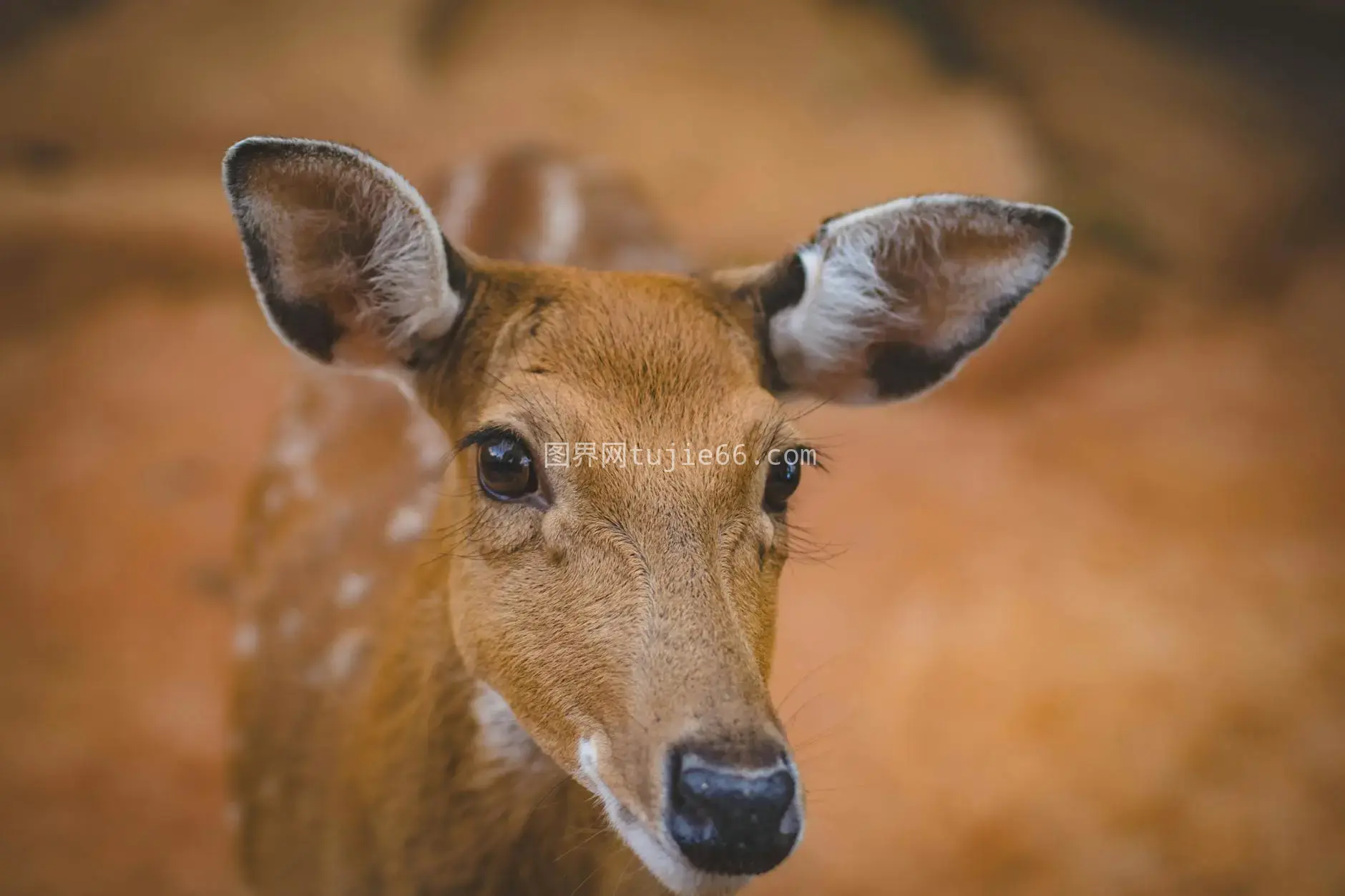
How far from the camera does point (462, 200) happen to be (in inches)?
183

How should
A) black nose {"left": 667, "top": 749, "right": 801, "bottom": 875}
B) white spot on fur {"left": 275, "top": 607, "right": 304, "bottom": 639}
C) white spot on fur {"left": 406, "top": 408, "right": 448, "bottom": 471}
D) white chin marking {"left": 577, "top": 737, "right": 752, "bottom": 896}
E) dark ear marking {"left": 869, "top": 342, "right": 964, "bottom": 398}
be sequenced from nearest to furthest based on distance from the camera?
black nose {"left": 667, "top": 749, "right": 801, "bottom": 875} < white chin marking {"left": 577, "top": 737, "right": 752, "bottom": 896} < dark ear marking {"left": 869, "top": 342, "right": 964, "bottom": 398} < white spot on fur {"left": 275, "top": 607, "right": 304, "bottom": 639} < white spot on fur {"left": 406, "top": 408, "right": 448, "bottom": 471}

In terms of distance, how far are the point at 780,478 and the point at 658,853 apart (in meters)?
0.82

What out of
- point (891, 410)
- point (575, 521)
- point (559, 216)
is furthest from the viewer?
point (891, 410)

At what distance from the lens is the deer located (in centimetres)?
190

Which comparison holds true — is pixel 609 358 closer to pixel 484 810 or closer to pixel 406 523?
pixel 484 810

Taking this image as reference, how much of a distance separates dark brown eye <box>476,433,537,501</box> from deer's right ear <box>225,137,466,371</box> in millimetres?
372

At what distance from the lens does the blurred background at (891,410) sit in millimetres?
4305

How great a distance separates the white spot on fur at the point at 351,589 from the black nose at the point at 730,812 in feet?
6.15

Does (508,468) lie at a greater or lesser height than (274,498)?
greater

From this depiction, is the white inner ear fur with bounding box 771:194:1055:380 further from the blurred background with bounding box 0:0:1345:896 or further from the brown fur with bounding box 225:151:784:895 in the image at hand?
the blurred background with bounding box 0:0:1345:896

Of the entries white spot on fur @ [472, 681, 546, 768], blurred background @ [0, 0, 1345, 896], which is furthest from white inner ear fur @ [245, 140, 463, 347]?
blurred background @ [0, 0, 1345, 896]

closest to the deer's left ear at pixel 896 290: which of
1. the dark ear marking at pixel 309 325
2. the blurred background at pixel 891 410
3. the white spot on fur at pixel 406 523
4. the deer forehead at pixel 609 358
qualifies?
the deer forehead at pixel 609 358

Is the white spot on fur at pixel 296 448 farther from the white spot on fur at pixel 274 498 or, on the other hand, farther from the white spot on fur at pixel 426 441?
the white spot on fur at pixel 426 441

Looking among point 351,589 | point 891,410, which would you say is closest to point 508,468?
point 351,589
